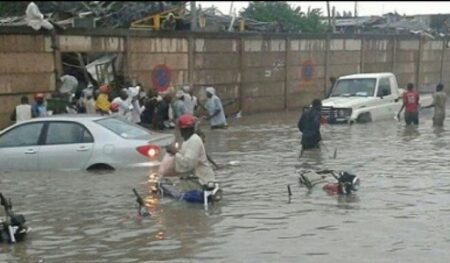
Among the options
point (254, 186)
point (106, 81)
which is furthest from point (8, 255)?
point (106, 81)

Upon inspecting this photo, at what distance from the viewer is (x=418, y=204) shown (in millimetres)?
10352

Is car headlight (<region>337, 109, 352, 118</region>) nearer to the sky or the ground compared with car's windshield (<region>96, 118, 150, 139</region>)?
nearer to the ground

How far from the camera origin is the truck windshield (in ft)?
79.5

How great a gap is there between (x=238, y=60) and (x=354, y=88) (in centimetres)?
542

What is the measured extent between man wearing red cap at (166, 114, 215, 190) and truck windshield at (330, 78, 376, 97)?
14.7 meters

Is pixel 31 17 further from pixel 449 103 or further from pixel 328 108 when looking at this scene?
pixel 449 103

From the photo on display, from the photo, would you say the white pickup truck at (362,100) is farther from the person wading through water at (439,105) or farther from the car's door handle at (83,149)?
the car's door handle at (83,149)

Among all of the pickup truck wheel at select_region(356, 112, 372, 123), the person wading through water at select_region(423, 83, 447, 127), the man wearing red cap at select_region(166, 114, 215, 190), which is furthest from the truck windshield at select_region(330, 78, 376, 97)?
the man wearing red cap at select_region(166, 114, 215, 190)

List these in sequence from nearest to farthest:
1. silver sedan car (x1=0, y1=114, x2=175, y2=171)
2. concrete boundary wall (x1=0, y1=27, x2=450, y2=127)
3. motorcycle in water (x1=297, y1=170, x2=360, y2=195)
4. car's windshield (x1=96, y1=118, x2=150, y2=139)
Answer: motorcycle in water (x1=297, y1=170, x2=360, y2=195)
silver sedan car (x1=0, y1=114, x2=175, y2=171)
car's windshield (x1=96, y1=118, x2=150, y2=139)
concrete boundary wall (x1=0, y1=27, x2=450, y2=127)

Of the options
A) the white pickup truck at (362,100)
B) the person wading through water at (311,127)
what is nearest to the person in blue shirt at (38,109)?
the person wading through water at (311,127)

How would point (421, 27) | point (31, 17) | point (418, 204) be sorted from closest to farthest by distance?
point (418, 204) < point (31, 17) < point (421, 27)

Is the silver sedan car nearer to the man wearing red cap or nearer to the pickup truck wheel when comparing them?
the man wearing red cap

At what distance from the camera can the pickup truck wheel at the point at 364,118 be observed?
23214 mm

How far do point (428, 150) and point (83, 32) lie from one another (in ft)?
35.0
